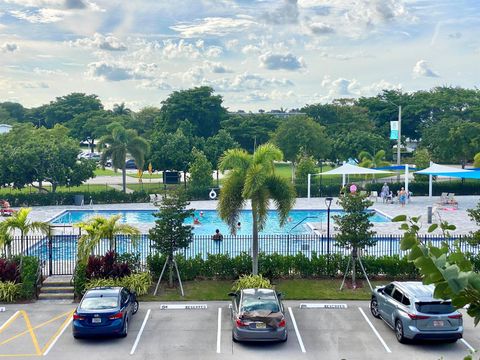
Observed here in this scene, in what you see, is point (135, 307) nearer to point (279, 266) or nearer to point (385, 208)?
point (279, 266)

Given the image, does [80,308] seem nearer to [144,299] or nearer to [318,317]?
[144,299]

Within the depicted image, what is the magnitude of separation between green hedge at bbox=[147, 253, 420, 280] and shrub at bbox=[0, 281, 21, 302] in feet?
14.6

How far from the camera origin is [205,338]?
1508 cm

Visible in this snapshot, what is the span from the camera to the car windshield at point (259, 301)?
14.4 meters

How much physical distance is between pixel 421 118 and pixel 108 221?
72336mm

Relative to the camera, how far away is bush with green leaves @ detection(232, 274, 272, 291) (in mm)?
18688

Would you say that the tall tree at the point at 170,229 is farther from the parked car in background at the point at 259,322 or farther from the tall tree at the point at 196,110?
the tall tree at the point at 196,110

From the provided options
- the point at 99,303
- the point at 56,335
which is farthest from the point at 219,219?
the point at 99,303

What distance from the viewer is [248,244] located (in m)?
28.0

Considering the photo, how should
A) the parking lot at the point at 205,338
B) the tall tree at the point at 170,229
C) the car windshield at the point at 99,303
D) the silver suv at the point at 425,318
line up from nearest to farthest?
the silver suv at the point at 425,318 → the parking lot at the point at 205,338 → the car windshield at the point at 99,303 → the tall tree at the point at 170,229

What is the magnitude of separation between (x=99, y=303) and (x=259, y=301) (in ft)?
13.5

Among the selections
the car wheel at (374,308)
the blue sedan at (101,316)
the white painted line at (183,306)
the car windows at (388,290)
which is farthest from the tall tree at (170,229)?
the car windows at (388,290)

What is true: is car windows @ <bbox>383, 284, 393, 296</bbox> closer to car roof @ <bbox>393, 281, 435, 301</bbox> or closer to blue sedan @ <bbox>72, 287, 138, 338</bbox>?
car roof @ <bbox>393, 281, 435, 301</bbox>

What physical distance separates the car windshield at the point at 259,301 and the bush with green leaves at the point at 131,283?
15.5 ft
